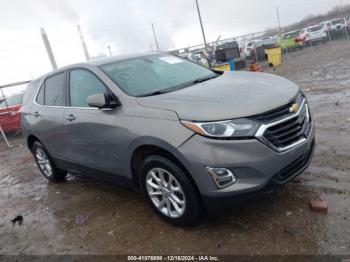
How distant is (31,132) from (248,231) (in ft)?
12.6

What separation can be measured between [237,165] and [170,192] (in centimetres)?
83

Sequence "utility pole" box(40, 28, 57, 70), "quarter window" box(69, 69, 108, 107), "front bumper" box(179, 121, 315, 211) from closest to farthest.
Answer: "front bumper" box(179, 121, 315, 211) < "quarter window" box(69, 69, 108, 107) < "utility pole" box(40, 28, 57, 70)

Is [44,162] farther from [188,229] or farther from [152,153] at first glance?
[188,229]

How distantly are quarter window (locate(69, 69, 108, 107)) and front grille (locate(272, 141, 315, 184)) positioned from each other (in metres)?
2.04

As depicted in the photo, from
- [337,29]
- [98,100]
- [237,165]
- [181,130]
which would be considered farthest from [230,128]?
[337,29]

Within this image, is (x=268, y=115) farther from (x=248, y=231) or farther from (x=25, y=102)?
(x=25, y=102)

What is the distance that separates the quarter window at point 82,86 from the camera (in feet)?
12.3

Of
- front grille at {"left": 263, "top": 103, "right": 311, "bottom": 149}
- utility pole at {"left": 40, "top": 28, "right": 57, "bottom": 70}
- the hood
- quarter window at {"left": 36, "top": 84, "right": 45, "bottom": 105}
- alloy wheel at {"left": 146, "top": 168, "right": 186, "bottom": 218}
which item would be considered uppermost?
utility pole at {"left": 40, "top": 28, "right": 57, "bottom": 70}

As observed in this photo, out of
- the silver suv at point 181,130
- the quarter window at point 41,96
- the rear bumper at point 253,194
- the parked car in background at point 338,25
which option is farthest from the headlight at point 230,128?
the parked car in background at point 338,25

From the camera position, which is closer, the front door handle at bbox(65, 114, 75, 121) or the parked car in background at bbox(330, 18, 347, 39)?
the front door handle at bbox(65, 114, 75, 121)

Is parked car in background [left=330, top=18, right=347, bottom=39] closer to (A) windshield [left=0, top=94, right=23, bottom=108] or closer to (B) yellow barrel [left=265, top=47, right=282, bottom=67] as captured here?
(B) yellow barrel [left=265, top=47, right=282, bottom=67]

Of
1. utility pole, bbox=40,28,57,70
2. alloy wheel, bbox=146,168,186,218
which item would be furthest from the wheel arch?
utility pole, bbox=40,28,57,70

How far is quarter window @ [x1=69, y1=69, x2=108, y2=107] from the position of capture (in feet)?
12.3

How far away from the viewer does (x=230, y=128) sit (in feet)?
8.79
